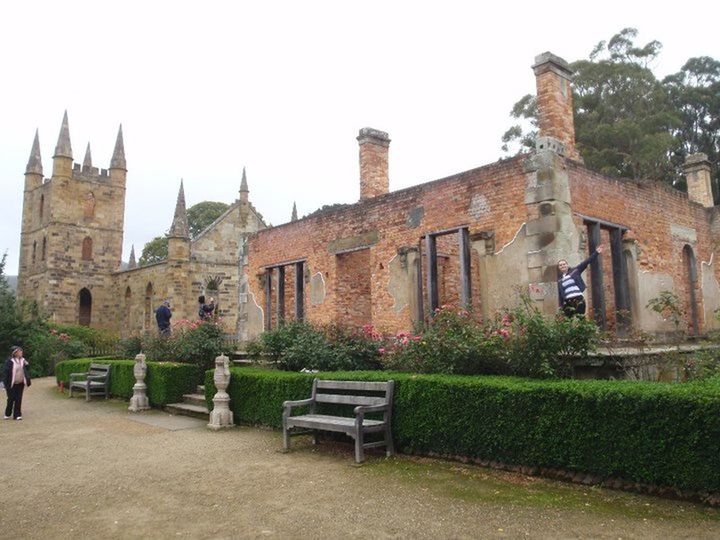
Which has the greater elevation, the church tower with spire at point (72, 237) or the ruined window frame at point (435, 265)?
the church tower with spire at point (72, 237)

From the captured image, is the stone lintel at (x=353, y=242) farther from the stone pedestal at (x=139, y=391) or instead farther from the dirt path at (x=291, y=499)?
the dirt path at (x=291, y=499)

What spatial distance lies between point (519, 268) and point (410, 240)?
9.11ft

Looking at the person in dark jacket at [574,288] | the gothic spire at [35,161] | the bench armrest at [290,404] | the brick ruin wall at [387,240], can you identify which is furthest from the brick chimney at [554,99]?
the gothic spire at [35,161]

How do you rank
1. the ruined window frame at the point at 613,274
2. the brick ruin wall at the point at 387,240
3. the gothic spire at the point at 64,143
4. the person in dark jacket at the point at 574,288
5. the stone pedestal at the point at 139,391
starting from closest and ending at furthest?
the person in dark jacket at the point at 574,288, the brick ruin wall at the point at 387,240, the ruined window frame at the point at 613,274, the stone pedestal at the point at 139,391, the gothic spire at the point at 64,143

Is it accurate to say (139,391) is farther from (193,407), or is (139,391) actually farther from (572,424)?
(572,424)

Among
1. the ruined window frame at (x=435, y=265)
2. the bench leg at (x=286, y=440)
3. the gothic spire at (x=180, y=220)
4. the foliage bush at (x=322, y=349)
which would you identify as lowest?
the bench leg at (x=286, y=440)

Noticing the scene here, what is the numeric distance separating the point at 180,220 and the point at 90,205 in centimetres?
1394

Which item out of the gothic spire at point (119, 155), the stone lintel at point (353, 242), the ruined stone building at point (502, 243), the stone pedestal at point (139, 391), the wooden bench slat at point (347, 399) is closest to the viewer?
the wooden bench slat at point (347, 399)

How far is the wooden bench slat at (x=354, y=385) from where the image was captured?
689 centimetres

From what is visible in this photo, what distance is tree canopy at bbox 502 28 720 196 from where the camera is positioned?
90.8 ft

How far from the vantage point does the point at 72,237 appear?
3844cm

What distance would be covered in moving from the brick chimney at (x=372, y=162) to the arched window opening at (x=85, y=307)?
30.6 meters

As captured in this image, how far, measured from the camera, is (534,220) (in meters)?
9.49

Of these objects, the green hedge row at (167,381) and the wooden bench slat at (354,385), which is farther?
the green hedge row at (167,381)
